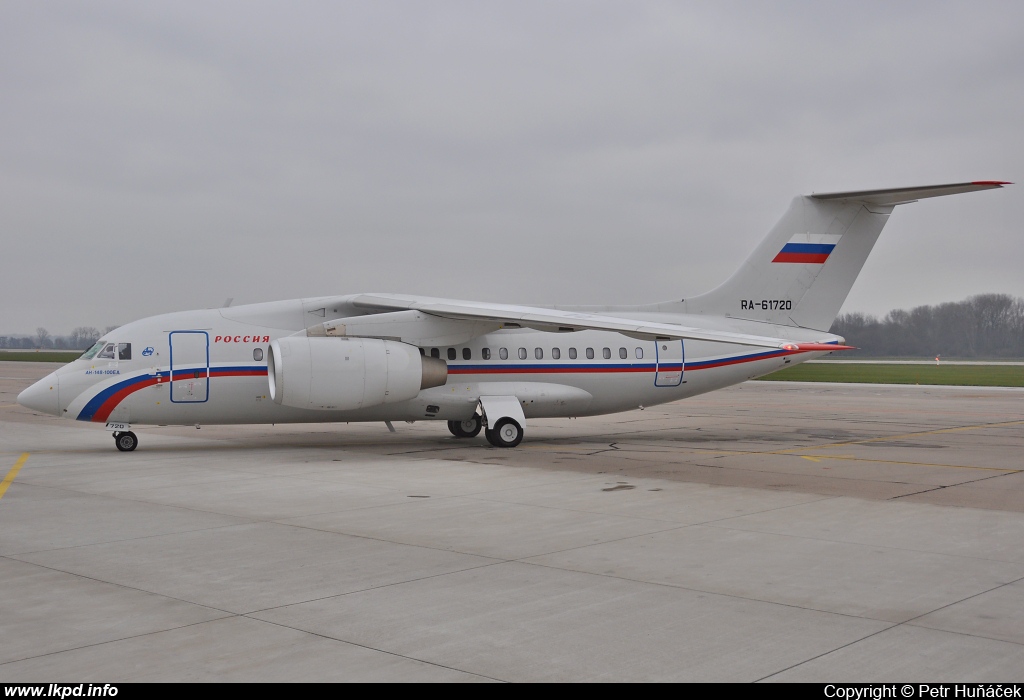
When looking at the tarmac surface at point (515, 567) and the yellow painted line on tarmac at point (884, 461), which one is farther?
the yellow painted line on tarmac at point (884, 461)

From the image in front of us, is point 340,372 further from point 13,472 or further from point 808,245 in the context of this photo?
point 808,245

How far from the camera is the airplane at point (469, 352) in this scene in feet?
54.0

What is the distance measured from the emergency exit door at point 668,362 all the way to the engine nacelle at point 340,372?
5529 millimetres

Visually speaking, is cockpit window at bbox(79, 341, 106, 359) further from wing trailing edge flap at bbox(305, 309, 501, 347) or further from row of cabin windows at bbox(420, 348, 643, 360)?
row of cabin windows at bbox(420, 348, 643, 360)

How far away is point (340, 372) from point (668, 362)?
23.8 feet

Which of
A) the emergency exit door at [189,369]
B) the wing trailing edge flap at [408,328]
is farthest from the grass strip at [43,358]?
the wing trailing edge flap at [408,328]

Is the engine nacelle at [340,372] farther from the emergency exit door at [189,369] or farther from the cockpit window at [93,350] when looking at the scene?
the cockpit window at [93,350]

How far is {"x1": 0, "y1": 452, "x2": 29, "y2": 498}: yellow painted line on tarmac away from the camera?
1277 cm

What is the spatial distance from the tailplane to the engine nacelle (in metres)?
7.32

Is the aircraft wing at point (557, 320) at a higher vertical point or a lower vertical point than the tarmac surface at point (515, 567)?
higher

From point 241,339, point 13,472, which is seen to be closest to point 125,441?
point 241,339

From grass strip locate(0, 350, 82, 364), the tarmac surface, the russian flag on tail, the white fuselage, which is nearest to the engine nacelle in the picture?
the white fuselage
